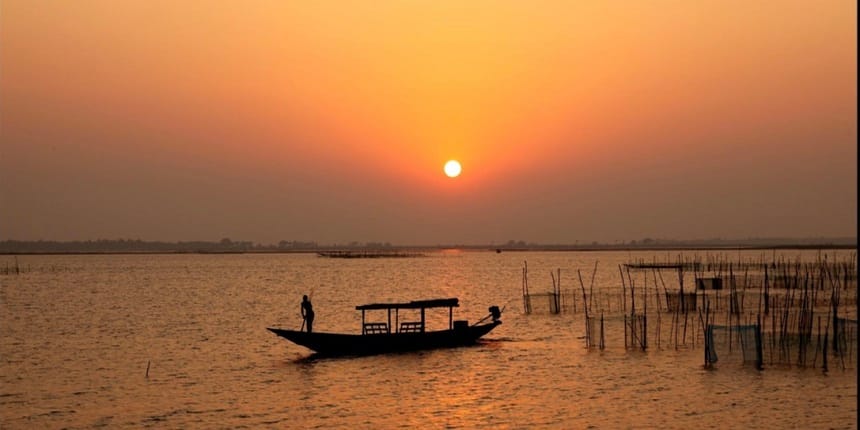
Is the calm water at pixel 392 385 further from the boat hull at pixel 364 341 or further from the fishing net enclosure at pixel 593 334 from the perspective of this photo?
the boat hull at pixel 364 341

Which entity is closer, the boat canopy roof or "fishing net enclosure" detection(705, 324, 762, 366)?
"fishing net enclosure" detection(705, 324, 762, 366)

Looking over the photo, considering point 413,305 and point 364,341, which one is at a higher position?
point 413,305

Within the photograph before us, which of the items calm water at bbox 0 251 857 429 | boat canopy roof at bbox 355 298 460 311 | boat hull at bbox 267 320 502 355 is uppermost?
boat canopy roof at bbox 355 298 460 311

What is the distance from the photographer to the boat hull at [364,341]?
34.8 m

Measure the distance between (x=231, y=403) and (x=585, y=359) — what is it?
13256 mm

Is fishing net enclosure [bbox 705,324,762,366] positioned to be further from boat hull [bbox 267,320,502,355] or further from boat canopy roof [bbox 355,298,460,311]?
boat hull [bbox 267,320,502,355]

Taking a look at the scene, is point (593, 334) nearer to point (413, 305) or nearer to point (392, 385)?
point (413, 305)

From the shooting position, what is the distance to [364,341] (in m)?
35.3

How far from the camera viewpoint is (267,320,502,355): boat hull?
114 feet

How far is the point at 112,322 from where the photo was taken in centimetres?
5297

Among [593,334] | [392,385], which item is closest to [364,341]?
[392,385]

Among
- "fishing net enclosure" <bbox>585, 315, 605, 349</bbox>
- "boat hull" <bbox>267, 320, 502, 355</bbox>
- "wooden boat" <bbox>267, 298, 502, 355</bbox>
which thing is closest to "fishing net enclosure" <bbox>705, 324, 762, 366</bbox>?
"fishing net enclosure" <bbox>585, 315, 605, 349</bbox>

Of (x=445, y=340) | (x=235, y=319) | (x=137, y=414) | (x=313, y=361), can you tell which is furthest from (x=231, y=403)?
(x=235, y=319)

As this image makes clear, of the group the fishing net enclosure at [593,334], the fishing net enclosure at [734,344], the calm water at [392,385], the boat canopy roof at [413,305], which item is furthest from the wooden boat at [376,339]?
the fishing net enclosure at [734,344]
